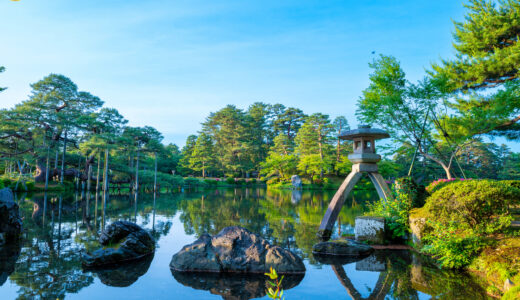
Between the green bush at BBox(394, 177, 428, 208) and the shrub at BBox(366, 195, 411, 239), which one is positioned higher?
the green bush at BBox(394, 177, 428, 208)

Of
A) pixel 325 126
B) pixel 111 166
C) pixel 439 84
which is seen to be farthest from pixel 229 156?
pixel 439 84

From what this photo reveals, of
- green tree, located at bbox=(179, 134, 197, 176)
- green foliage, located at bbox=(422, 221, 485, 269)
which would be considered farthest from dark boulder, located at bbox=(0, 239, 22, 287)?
green tree, located at bbox=(179, 134, 197, 176)

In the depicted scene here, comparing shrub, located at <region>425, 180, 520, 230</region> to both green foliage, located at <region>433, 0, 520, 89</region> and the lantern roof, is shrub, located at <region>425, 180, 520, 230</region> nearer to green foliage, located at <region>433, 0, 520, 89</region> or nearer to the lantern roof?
the lantern roof

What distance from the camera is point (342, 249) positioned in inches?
262

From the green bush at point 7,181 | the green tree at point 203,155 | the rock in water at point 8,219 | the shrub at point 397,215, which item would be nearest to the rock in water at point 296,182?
the green tree at point 203,155

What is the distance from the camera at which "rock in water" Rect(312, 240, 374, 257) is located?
661cm

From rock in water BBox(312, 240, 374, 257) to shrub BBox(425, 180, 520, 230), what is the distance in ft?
5.66

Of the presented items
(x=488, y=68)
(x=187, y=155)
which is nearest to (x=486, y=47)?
(x=488, y=68)

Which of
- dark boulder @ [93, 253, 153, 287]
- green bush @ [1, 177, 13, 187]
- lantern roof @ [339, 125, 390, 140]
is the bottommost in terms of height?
dark boulder @ [93, 253, 153, 287]

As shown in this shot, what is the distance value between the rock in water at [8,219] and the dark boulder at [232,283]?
17.7 ft

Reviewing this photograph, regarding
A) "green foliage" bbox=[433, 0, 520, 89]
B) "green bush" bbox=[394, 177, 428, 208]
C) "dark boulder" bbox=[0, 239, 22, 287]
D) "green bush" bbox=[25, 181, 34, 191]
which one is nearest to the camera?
"dark boulder" bbox=[0, 239, 22, 287]

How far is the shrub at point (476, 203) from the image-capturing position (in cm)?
525

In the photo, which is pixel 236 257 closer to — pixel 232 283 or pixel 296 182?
pixel 232 283

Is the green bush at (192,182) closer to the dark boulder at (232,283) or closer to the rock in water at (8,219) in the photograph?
the rock in water at (8,219)
